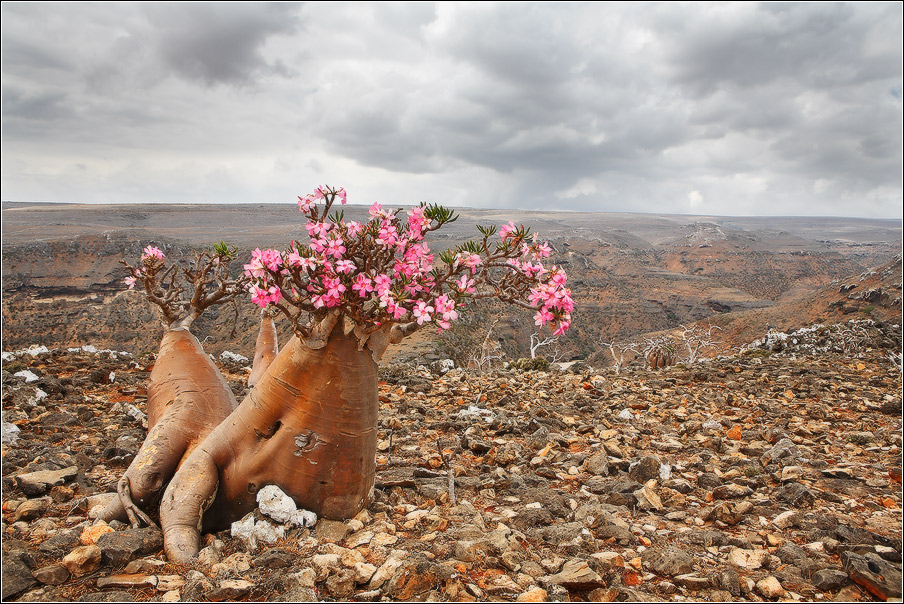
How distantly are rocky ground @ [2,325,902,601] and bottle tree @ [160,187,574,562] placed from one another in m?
0.31

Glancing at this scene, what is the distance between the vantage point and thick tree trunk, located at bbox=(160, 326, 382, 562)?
3541 mm

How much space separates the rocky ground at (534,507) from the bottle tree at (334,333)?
1.00ft

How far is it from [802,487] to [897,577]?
1355mm

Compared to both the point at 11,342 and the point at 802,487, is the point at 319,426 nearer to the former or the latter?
the point at 802,487

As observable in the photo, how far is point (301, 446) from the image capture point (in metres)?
3.58

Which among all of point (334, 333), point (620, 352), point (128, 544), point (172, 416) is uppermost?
point (334, 333)

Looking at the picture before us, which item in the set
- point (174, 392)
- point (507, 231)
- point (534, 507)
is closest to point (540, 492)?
point (534, 507)

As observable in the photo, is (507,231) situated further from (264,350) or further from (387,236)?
(264,350)

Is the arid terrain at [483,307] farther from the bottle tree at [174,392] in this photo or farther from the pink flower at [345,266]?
the pink flower at [345,266]

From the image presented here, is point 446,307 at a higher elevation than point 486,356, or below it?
higher

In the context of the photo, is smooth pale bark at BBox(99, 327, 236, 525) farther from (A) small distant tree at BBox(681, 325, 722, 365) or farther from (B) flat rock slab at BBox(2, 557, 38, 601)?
(A) small distant tree at BBox(681, 325, 722, 365)

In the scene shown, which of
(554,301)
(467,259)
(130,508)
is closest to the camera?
(554,301)

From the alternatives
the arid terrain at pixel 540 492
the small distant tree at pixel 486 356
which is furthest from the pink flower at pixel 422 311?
the small distant tree at pixel 486 356

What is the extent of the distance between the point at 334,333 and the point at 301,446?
32.7 inches
